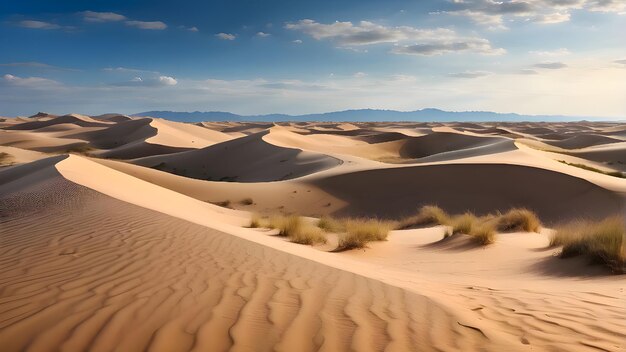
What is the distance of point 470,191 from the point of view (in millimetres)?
18359

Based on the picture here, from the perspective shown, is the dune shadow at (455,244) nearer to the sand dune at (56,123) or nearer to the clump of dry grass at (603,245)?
the clump of dry grass at (603,245)

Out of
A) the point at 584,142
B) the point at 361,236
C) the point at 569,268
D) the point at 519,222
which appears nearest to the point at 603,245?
the point at 569,268

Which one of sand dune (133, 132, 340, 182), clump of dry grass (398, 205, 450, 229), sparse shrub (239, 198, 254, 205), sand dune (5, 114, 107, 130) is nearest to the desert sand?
clump of dry grass (398, 205, 450, 229)

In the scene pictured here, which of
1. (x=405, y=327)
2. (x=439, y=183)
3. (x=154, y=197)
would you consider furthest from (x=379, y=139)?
(x=405, y=327)

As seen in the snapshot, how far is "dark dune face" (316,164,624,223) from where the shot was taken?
15.6 meters

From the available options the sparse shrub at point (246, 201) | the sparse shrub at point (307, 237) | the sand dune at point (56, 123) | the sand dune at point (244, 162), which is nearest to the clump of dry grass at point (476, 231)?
the sparse shrub at point (307, 237)

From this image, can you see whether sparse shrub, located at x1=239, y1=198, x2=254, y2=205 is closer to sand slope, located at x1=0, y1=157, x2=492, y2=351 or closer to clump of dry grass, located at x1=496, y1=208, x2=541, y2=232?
clump of dry grass, located at x1=496, y1=208, x2=541, y2=232

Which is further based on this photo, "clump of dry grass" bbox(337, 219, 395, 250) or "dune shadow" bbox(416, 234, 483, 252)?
"clump of dry grass" bbox(337, 219, 395, 250)

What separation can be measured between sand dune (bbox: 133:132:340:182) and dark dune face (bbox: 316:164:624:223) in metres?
7.36

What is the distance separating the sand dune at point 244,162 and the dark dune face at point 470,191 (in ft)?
24.1

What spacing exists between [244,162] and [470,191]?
20.4m

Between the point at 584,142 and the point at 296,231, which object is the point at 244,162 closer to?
the point at 296,231

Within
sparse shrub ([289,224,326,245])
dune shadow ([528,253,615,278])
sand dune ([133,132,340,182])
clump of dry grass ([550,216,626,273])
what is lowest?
sand dune ([133,132,340,182])

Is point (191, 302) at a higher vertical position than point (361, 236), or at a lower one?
higher
